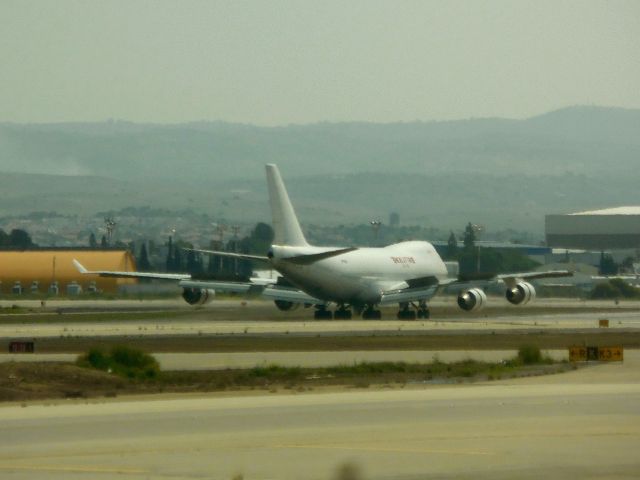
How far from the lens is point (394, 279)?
7956 centimetres

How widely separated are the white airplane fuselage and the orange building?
50.1 m

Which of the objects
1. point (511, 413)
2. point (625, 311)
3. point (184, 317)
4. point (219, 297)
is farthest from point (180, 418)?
point (219, 297)

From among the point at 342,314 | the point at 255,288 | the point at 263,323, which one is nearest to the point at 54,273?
the point at 255,288

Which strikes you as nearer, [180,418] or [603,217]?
[180,418]

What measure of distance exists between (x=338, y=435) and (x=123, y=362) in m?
16.3

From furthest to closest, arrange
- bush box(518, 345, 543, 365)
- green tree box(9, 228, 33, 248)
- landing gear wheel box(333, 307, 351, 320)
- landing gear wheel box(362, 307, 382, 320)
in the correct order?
1. green tree box(9, 228, 33, 248)
2. landing gear wheel box(333, 307, 351, 320)
3. landing gear wheel box(362, 307, 382, 320)
4. bush box(518, 345, 543, 365)

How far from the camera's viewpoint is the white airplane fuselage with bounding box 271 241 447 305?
237ft

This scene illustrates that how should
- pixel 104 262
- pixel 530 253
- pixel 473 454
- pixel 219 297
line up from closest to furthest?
pixel 473 454, pixel 219 297, pixel 104 262, pixel 530 253

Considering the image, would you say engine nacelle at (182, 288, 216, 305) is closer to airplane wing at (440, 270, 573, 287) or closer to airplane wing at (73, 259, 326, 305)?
airplane wing at (73, 259, 326, 305)

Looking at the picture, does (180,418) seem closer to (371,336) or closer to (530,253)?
(371,336)

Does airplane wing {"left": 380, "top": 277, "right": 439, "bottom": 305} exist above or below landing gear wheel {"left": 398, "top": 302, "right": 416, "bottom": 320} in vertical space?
above

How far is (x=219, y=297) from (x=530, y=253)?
84748 millimetres

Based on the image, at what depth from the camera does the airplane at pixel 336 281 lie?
72750 millimetres

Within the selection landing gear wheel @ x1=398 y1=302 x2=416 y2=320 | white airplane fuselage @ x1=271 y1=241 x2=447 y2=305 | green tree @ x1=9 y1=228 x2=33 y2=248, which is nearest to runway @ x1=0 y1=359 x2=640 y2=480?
→ white airplane fuselage @ x1=271 y1=241 x2=447 y2=305
